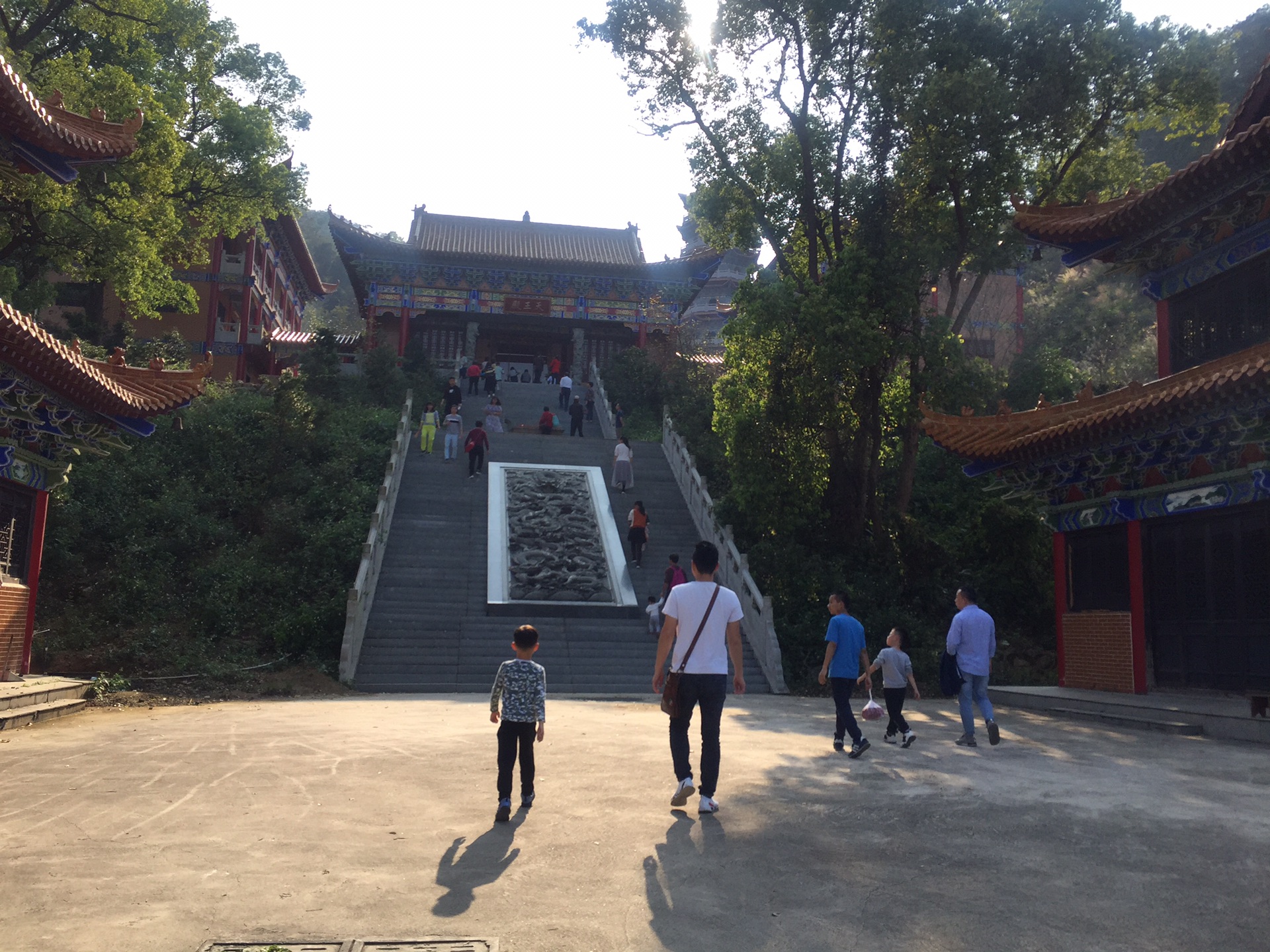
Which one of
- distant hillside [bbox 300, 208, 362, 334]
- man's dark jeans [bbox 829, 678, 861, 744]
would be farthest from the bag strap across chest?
distant hillside [bbox 300, 208, 362, 334]

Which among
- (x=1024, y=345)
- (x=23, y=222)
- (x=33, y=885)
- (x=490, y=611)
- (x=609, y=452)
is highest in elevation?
A: (x=1024, y=345)

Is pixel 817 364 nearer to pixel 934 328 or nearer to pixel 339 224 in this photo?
pixel 934 328

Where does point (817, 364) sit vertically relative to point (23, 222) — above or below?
below

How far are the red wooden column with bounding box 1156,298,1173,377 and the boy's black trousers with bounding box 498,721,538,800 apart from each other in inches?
398

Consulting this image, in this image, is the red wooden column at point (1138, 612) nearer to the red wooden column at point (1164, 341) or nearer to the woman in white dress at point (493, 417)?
the red wooden column at point (1164, 341)

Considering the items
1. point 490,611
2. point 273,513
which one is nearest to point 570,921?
point 490,611

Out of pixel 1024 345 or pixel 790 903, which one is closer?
pixel 790 903

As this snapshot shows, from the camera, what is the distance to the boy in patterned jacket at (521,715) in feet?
18.5

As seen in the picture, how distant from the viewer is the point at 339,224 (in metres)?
33.0

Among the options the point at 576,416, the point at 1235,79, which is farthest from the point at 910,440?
the point at 1235,79

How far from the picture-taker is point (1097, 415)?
11.6 m

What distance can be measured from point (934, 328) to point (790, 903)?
13330mm

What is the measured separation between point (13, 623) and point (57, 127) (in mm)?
5274

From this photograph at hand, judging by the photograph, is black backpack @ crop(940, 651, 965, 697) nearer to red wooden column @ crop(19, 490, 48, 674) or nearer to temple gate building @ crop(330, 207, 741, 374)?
red wooden column @ crop(19, 490, 48, 674)
